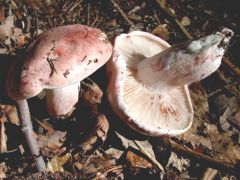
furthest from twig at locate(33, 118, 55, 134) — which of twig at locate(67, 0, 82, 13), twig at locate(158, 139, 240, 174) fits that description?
twig at locate(67, 0, 82, 13)

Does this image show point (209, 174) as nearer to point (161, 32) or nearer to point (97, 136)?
point (97, 136)

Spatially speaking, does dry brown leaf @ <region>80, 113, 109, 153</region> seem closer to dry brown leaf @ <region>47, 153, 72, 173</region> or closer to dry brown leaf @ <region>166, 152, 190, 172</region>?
dry brown leaf @ <region>47, 153, 72, 173</region>

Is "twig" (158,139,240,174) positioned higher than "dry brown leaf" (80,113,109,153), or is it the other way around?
"dry brown leaf" (80,113,109,153)

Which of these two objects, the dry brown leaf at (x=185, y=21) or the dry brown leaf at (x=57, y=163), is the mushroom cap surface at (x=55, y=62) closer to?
the dry brown leaf at (x=57, y=163)

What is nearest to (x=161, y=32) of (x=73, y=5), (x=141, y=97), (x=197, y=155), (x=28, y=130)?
(x=73, y=5)

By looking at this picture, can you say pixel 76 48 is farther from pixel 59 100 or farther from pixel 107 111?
pixel 107 111

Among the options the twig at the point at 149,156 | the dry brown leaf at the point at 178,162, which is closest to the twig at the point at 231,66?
the dry brown leaf at the point at 178,162

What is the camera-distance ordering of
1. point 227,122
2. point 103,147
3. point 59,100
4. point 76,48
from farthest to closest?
point 227,122, point 103,147, point 59,100, point 76,48

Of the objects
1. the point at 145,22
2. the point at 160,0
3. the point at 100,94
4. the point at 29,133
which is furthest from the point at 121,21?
the point at 29,133
